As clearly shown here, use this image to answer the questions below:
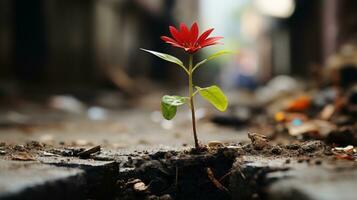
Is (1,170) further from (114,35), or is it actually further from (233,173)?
(114,35)

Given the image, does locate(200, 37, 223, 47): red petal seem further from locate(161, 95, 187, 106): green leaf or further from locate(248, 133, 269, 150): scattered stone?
locate(248, 133, 269, 150): scattered stone

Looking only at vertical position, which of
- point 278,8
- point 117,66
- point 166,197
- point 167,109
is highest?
point 278,8

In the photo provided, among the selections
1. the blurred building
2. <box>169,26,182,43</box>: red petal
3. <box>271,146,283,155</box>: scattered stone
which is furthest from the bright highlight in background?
<box>169,26,182,43</box>: red petal

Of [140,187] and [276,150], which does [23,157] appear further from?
[276,150]

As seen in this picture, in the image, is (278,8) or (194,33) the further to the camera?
(278,8)

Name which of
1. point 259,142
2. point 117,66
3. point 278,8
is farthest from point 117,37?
point 259,142

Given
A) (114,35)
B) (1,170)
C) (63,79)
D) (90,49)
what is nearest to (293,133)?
(1,170)

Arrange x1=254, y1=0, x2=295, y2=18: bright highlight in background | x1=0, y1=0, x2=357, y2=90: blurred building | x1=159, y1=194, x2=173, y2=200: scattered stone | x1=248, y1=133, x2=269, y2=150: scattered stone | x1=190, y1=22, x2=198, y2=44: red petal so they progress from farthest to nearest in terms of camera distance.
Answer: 1. x1=254, y1=0, x2=295, y2=18: bright highlight in background
2. x1=0, y1=0, x2=357, y2=90: blurred building
3. x1=248, y1=133, x2=269, y2=150: scattered stone
4. x1=190, y1=22, x2=198, y2=44: red petal
5. x1=159, y1=194, x2=173, y2=200: scattered stone
